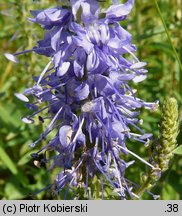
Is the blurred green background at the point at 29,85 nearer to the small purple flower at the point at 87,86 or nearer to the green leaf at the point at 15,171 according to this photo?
the green leaf at the point at 15,171

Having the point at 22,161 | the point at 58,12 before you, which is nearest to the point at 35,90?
the point at 58,12

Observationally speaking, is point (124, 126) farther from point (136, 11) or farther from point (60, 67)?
point (136, 11)

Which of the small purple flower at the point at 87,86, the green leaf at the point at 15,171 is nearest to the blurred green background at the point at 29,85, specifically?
the green leaf at the point at 15,171

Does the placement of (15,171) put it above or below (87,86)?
below

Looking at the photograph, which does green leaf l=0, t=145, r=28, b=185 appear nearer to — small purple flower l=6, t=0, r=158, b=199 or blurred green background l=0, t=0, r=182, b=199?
blurred green background l=0, t=0, r=182, b=199

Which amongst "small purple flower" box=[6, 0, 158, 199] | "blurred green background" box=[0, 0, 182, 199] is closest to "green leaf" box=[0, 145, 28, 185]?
"blurred green background" box=[0, 0, 182, 199]

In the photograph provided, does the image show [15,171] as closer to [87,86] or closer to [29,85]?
[29,85]

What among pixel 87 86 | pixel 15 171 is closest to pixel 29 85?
pixel 15 171
